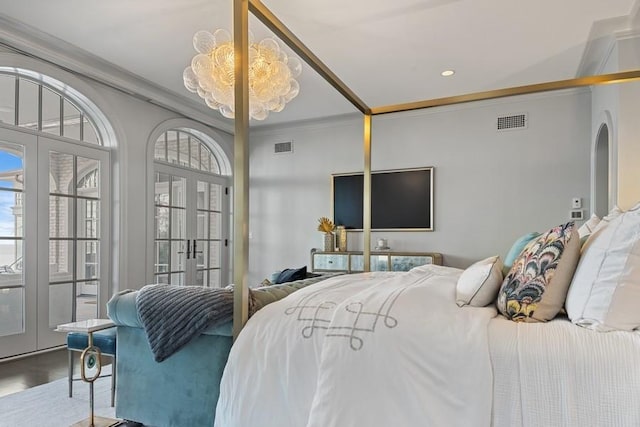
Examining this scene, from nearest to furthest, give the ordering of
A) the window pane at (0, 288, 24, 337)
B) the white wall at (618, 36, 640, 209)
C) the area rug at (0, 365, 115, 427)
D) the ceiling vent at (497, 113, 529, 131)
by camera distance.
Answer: the area rug at (0, 365, 115, 427)
the white wall at (618, 36, 640, 209)
the window pane at (0, 288, 24, 337)
the ceiling vent at (497, 113, 529, 131)

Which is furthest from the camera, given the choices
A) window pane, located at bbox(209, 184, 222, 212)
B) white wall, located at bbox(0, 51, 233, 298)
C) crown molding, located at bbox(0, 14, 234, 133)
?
window pane, located at bbox(209, 184, 222, 212)

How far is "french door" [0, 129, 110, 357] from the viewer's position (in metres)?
3.75

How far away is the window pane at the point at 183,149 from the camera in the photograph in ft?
19.2

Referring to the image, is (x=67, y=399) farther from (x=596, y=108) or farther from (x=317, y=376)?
(x=596, y=108)

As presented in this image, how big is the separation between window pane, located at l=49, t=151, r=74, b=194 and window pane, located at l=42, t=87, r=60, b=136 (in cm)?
23

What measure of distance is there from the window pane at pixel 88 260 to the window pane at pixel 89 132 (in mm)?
1089

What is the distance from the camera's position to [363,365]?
54.1 inches

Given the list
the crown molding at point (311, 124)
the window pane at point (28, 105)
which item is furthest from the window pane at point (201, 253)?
the window pane at point (28, 105)

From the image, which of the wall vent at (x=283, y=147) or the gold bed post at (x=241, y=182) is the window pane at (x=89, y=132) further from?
the gold bed post at (x=241, y=182)

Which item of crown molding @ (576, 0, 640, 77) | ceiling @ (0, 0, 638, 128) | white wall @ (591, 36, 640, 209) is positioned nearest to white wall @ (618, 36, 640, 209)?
white wall @ (591, 36, 640, 209)

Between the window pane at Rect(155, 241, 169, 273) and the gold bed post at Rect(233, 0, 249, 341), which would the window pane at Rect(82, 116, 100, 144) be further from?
the gold bed post at Rect(233, 0, 249, 341)

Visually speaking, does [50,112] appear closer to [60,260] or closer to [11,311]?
[60,260]

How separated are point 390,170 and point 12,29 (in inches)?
169

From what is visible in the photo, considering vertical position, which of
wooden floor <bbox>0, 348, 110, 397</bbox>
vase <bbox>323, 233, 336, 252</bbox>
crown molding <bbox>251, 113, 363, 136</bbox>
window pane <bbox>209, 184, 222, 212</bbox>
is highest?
crown molding <bbox>251, 113, 363, 136</bbox>
